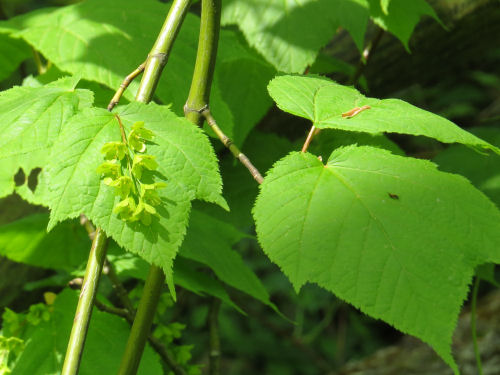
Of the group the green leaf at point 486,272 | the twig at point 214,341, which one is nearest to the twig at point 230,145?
the green leaf at point 486,272

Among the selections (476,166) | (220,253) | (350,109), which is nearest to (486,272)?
(476,166)

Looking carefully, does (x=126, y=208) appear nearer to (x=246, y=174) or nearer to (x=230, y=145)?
(x=230, y=145)

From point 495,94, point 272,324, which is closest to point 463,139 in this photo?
point 272,324

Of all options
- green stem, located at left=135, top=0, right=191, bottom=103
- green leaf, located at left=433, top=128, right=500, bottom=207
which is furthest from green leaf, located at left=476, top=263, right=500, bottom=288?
green stem, located at left=135, top=0, right=191, bottom=103

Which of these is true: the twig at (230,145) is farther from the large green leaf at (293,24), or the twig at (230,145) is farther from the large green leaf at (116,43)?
the large green leaf at (293,24)

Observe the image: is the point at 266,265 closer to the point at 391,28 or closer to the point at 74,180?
the point at 391,28

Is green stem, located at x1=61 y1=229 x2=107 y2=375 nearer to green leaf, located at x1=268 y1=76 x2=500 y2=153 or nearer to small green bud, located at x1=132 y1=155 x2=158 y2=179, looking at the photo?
small green bud, located at x1=132 y1=155 x2=158 y2=179
